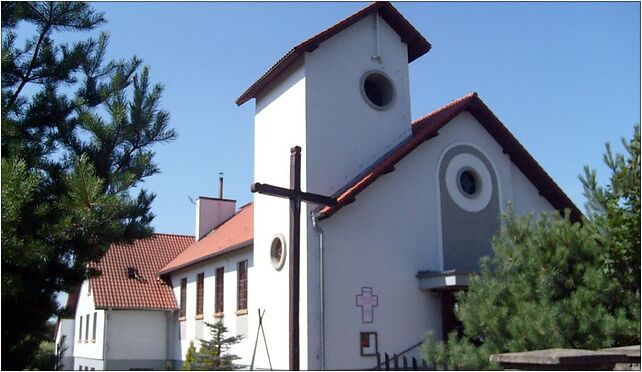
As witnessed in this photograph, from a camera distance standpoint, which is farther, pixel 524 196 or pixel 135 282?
Answer: pixel 135 282

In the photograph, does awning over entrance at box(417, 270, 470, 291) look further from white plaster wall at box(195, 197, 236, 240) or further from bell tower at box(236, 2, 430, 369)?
white plaster wall at box(195, 197, 236, 240)

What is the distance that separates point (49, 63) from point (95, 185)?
1758 mm

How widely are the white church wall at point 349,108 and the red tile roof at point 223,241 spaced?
425 cm

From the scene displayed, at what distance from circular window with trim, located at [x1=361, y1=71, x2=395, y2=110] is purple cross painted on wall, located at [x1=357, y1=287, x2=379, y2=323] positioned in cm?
463

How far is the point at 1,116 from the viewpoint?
237 inches

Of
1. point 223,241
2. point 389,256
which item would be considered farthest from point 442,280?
point 223,241

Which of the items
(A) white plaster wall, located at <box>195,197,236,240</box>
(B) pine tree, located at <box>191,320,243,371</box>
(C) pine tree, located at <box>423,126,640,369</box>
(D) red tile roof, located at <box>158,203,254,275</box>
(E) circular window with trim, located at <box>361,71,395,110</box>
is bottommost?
(B) pine tree, located at <box>191,320,243,371</box>

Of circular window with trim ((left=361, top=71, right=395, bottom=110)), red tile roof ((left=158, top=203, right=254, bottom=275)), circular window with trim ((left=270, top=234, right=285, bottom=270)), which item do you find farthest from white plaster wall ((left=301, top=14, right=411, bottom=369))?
red tile roof ((left=158, top=203, right=254, bottom=275))

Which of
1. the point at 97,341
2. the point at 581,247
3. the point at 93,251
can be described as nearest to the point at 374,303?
the point at 581,247

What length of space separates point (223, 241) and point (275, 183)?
24.0 ft

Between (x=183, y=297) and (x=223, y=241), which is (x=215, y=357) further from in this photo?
(x=183, y=297)

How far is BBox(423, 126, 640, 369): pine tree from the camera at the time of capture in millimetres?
7551

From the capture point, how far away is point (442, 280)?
15.3 meters

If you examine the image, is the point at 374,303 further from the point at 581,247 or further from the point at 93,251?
the point at 93,251
